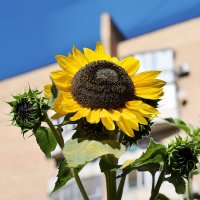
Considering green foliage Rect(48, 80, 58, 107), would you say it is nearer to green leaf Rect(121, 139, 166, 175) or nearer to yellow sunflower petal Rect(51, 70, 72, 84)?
yellow sunflower petal Rect(51, 70, 72, 84)

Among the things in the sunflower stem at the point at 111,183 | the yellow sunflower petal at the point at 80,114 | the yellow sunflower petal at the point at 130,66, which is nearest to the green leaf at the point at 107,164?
the sunflower stem at the point at 111,183

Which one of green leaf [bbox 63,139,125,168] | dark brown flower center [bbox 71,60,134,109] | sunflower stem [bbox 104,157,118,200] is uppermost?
dark brown flower center [bbox 71,60,134,109]

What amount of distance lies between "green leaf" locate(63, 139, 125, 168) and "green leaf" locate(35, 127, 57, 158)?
5.8 inches

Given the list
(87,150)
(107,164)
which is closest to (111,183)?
(107,164)

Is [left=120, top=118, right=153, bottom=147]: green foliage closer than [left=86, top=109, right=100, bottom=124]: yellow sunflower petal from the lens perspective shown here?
No

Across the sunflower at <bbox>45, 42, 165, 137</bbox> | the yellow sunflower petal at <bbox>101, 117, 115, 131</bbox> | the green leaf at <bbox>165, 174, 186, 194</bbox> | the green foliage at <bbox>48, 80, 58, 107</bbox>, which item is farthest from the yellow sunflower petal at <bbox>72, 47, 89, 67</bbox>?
the green leaf at <bbox>165, 174, 186, 194</bbox>

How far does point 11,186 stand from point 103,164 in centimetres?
1849

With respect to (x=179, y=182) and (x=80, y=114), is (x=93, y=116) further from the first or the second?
(x=179, y=182)

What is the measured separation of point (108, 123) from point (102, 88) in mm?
99

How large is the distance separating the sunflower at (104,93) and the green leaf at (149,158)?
61mm

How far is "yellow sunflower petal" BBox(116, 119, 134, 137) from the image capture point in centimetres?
150

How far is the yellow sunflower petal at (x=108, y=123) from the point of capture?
1472 mm

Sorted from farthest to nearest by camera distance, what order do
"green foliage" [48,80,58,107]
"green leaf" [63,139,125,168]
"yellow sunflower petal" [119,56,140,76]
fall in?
"yellow sunflower petal" [119,56,140,76] → "green foliage" [48,80,58,107] → "green leaf" [63,139,125,168]

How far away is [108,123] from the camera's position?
148 centimetres
